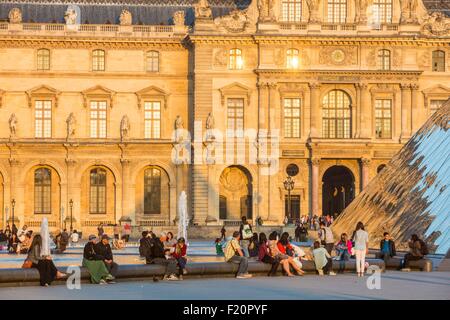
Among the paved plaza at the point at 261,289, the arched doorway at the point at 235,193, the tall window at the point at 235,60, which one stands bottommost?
the paved plaza at the point at 261,289

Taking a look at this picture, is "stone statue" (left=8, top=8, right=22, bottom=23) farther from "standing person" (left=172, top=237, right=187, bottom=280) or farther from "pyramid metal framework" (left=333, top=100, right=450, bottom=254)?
"standing person" (left=172, top=237, right=187, bottom=280)

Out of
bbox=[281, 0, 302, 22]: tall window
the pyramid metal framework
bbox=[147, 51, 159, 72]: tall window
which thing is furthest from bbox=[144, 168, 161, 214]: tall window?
the pyramid metal framework

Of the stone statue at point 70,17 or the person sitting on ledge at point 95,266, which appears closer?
the person sitting on ledge at point 95,266

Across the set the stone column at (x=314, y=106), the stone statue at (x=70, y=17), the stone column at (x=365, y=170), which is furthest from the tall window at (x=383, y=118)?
the stone statue at (x=70, y=17)

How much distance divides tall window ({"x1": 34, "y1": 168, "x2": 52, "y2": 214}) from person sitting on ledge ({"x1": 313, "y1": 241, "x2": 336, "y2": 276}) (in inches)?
1545

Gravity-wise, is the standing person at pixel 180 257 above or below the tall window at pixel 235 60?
below

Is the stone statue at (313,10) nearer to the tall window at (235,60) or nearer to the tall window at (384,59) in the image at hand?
the tall window at (384,59)

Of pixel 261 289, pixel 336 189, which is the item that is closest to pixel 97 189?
pixel 336 189

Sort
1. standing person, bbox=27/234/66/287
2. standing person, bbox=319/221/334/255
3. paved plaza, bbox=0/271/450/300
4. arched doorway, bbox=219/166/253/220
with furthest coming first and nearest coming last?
1. arched doorway, bbox=219/166/253/220
2. standing person, bbox=319/221/334/255
3. standing person, bbox=27/234/66/287
4. paved plaza, bbox=0/271/450/300

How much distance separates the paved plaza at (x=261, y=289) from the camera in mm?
24500

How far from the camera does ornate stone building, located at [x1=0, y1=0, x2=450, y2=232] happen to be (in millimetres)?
67312

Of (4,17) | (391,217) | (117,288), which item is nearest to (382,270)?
(391,217)

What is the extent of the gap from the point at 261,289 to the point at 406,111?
42761mm

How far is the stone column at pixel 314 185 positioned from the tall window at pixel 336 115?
172cm
